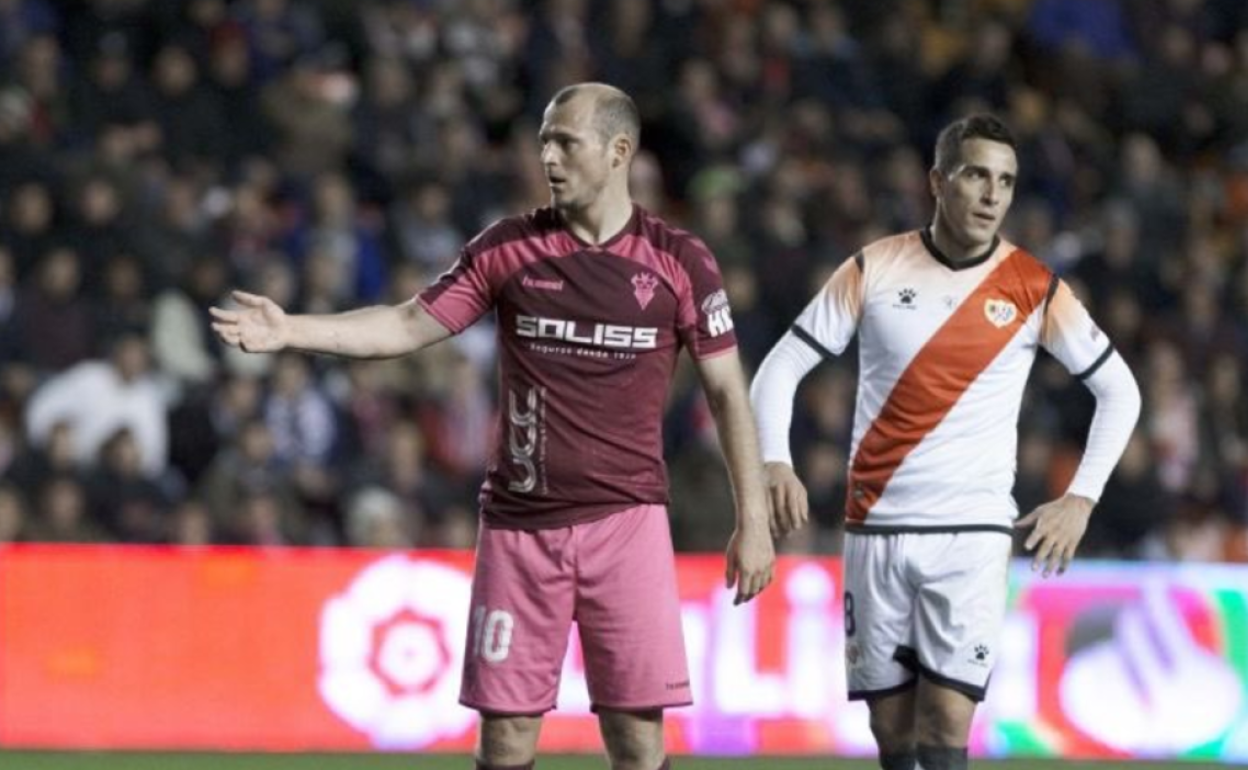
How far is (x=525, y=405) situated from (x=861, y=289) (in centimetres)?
129

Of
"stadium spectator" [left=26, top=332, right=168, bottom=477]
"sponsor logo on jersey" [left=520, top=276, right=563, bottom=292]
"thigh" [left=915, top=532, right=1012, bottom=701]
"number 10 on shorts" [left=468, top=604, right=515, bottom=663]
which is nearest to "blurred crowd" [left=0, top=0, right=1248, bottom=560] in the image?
"stadium spectator" [left=26, top=332, right=168, bottom=477]

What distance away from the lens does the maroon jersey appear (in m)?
7.72

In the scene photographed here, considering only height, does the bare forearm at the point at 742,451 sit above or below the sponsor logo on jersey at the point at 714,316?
below

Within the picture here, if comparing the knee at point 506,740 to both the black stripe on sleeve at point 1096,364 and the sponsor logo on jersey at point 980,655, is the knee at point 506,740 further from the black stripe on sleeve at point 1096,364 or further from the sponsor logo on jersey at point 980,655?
the black stripe on sleeve at point 1096,364

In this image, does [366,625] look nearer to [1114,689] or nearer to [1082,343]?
[1114,689]

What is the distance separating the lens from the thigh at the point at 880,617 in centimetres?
852

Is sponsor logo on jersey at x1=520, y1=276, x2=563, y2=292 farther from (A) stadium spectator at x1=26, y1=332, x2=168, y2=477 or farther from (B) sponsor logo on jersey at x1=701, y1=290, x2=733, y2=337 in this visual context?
(A) stadium spectator at x1=26, y1=332, x2=168, y2=477

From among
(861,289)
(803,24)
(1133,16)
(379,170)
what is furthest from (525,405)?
(1133,16)

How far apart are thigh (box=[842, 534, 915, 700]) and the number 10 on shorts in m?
1.30

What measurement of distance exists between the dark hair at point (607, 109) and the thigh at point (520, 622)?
3.45 ft

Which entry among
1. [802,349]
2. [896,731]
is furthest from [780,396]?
[896,731]

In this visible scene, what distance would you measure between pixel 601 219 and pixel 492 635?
3.70ft

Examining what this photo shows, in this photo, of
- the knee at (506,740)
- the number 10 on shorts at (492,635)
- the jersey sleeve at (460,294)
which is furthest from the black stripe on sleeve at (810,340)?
the knee at (506,740)

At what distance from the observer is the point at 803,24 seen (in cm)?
1903
